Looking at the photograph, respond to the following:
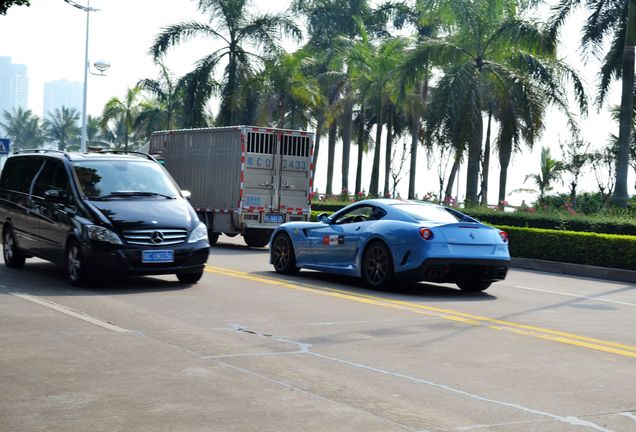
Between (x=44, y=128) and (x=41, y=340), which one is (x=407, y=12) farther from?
(x=44, y=128)

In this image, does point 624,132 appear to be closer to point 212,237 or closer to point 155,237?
point 212,237

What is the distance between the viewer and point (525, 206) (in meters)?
31.9

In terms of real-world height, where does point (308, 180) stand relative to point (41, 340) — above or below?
above

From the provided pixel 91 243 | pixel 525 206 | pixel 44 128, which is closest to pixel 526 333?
pixel 91 243

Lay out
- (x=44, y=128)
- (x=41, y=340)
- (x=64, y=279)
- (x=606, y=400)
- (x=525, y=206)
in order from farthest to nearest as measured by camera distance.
Result: (x=44, y=128) → (x=525, y=206) → (x=64, y=279) → (x=41, y=340) → (x=606, y=400)

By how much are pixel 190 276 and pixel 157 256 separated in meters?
1.03

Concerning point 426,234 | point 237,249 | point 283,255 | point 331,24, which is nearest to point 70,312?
point 426,234

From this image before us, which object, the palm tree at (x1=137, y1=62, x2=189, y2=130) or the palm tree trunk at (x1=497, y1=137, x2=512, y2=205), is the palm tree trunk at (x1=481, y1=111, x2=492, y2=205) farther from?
the palm tree at (x1=137, y1=62, x2=189, y2=130)

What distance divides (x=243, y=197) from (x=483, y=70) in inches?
585

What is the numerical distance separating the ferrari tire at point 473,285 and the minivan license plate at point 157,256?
418 centimetres

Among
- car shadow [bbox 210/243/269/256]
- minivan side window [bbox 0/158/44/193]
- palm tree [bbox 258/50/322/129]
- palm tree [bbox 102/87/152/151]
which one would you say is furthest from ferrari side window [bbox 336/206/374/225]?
palm tree [bbox 102/87/152/151]

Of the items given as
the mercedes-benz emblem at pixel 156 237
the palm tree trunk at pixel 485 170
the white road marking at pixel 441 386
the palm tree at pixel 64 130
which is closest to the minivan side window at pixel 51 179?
the mercedes-benz emblem at pixel 156 237

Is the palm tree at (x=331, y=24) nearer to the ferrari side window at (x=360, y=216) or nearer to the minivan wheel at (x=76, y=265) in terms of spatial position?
the ferrari side window at (x=360, y=216)

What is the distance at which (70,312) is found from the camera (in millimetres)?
10297
